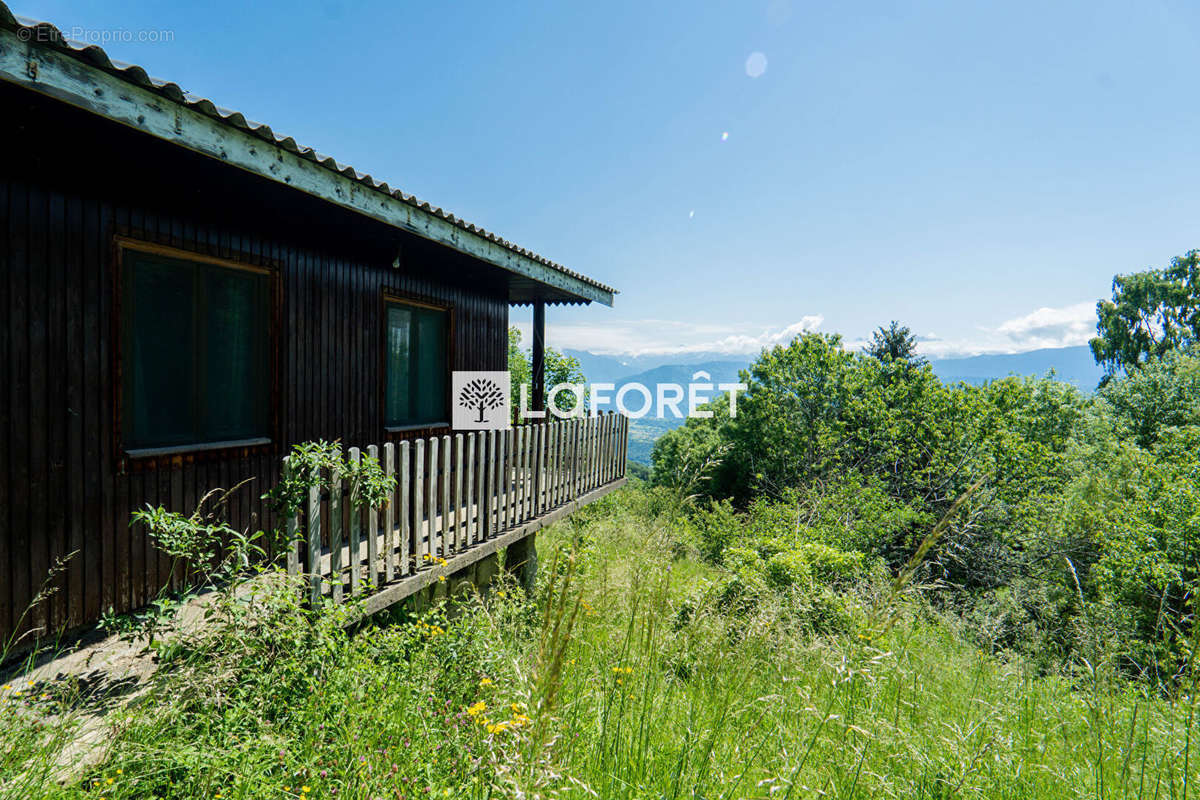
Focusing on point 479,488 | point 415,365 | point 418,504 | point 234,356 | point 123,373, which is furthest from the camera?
point 415,365

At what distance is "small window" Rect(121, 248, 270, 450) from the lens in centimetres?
352

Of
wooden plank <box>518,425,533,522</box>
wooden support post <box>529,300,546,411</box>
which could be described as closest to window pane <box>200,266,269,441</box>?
wooden plank <box>518,425,533,522</box>

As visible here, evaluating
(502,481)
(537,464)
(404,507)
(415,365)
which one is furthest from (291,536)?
(415,365)

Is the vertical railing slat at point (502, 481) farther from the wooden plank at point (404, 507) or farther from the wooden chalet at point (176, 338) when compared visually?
the wooden plank at point (404, 507)

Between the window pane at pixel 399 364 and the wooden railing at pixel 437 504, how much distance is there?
1062 millimetres

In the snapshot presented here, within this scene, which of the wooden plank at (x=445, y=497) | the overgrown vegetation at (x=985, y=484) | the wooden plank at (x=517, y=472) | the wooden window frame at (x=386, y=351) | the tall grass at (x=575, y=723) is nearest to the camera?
the tall grass at (x=575, y=723)

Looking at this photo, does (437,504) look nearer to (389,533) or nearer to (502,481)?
(502,481)

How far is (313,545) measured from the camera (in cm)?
308

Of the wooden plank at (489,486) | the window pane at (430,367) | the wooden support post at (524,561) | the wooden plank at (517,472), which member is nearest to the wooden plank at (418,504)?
the wooden plank at (489,486)

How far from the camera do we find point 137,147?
10.5ft

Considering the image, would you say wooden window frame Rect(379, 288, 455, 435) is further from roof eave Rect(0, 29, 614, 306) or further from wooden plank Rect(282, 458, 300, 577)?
wooden plank Rect(282, 458, 300, 577)

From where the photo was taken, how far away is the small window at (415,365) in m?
5.89

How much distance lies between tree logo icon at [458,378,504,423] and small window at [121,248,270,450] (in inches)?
112

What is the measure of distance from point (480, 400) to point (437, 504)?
2.54 metres
